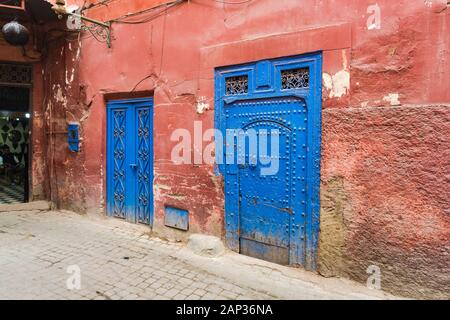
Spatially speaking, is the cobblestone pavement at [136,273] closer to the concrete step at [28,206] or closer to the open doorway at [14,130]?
the concrete step at [28,206]

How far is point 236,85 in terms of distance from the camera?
4160 mm

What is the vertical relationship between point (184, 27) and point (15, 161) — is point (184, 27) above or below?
above

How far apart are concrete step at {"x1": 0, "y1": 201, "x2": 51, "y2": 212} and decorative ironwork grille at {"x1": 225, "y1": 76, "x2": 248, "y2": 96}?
497 centimetres

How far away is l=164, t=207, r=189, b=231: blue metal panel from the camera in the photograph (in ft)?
15.3

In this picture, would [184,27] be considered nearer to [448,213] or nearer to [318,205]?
[318,205]

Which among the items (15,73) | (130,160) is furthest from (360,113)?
(15,73)

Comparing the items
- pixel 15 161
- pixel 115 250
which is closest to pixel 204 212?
pixel 115 250

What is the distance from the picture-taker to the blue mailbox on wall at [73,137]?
6137mm

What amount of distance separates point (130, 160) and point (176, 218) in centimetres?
147

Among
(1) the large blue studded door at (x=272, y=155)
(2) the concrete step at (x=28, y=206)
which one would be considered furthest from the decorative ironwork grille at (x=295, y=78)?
(2) the concrete step at (x=28, y=206)

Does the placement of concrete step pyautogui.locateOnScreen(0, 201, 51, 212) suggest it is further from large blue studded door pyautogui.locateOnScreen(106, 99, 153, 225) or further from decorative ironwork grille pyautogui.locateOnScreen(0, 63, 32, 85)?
decorative ironwork grille pyautogui.locateOnScreen(0, 63, 32, 85)

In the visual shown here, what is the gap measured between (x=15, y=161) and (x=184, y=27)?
695 centimetres

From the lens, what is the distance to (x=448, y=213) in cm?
285

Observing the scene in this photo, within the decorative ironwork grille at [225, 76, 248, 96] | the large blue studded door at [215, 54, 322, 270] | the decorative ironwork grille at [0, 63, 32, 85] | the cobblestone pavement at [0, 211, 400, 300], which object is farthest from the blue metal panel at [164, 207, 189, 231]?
the decorative ironwork grille at [0, 63, 32, 85]
